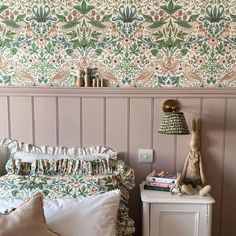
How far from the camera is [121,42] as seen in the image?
6.97ft

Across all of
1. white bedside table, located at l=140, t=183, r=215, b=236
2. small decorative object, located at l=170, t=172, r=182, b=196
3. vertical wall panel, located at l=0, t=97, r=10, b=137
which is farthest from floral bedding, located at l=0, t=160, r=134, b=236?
vertical wall panel, located at l=0, t=97, r=10, b=137

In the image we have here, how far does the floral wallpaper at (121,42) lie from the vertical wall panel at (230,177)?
0.21 m

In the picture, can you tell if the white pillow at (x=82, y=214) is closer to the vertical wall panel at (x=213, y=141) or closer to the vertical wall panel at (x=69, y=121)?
the vertical wall panel at (x=69, y=121)

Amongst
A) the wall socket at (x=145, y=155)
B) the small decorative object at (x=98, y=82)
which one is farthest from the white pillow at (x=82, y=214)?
the small decorative object at (x=98, y=82)

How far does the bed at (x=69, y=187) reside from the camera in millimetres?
1598

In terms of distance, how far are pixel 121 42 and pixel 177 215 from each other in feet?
3.53

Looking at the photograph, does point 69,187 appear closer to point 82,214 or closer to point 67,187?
point 67,187

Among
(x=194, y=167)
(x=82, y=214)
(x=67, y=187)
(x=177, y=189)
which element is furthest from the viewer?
(x=194, y=167)

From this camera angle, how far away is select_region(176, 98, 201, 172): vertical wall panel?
6.98 feet

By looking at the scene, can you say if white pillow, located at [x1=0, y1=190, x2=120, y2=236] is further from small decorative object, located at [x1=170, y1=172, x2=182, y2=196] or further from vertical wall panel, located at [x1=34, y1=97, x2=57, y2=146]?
vertical wall panel, located at [x1=34, y1=97, x2=57, y2=146]

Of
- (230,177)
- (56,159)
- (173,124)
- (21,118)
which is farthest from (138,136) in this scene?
(21,118)

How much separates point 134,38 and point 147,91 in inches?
13.2

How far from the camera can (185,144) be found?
2.17 m

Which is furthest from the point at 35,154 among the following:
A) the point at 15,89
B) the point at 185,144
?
the point at 185,144
